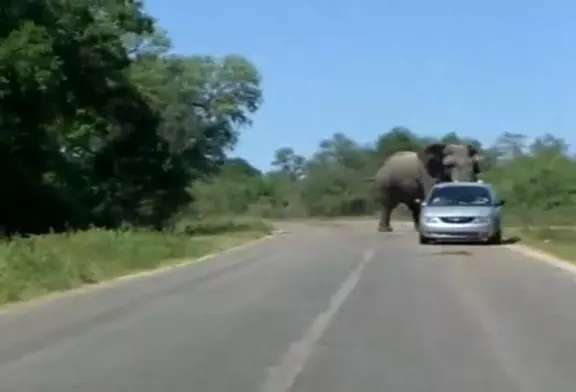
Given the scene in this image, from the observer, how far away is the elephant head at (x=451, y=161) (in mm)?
48500

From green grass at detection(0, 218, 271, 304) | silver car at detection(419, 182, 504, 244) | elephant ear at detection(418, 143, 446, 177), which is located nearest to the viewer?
green grass at detection(0, 218, 271, 304)

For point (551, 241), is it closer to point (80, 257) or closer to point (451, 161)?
point (451, 161)

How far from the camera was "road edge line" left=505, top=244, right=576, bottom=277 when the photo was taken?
27.5 m

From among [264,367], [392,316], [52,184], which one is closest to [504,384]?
[264,367]

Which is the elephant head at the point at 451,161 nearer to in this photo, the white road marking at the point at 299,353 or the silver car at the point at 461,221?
the silver car at the point at 461,221

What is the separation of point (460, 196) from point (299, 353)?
26229 millimetres

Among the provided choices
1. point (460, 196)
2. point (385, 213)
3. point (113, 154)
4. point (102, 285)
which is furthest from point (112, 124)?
point (102, 285)

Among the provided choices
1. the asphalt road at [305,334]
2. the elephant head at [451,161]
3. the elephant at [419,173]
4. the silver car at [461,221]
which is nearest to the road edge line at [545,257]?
the silver car at [461,221]

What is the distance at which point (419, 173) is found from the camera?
5309 cm

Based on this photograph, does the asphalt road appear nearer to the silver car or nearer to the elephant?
the silver car

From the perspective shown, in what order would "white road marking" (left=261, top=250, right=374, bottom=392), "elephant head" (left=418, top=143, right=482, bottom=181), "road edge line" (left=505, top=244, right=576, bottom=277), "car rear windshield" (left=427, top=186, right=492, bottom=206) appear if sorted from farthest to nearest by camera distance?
1. "elephant head" (left=418, top=143, right=482, bottom=181)
2. "car rear windshield" (left=427, top=186, right=492, bottom=206)
3. "road edge line" (left=505, top=244, right=576, bottom=277)
4. "white road marking" (left=261, top=250, right=374, bottom=392)

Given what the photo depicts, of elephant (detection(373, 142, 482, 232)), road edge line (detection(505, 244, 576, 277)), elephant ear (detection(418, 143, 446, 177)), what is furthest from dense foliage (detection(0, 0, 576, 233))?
road edge line (detection(505, 244, 576, 277))

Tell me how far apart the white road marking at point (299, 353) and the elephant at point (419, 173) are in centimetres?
2798

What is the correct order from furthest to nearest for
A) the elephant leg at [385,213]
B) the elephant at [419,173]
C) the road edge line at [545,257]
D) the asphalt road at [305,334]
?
the elephant leg at [385,213], the elephant at [419,173], the road edge line at [545,257], the asphalt road at [305,334]
